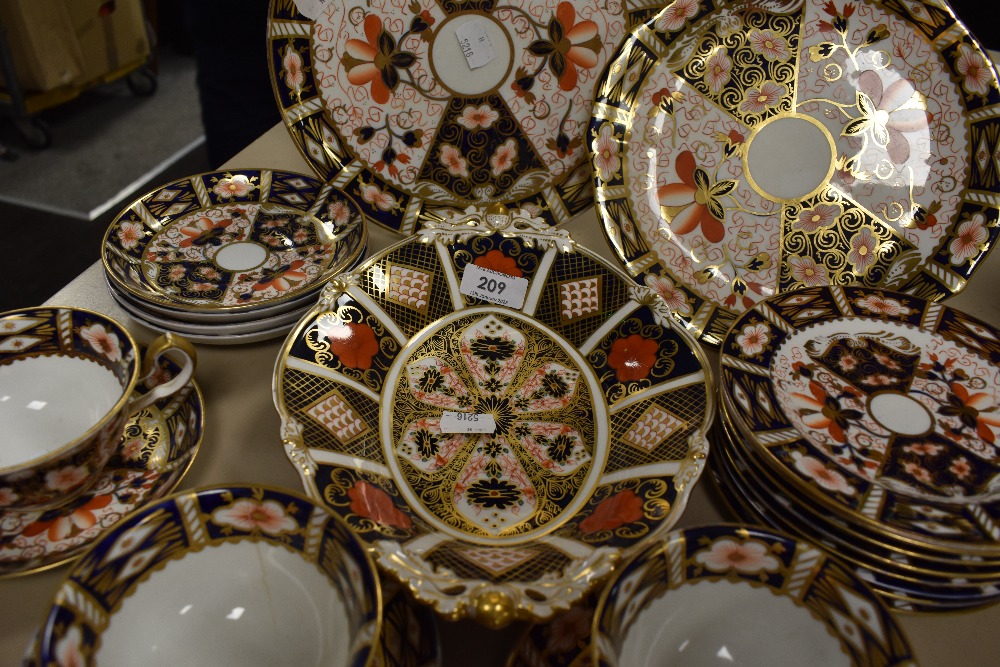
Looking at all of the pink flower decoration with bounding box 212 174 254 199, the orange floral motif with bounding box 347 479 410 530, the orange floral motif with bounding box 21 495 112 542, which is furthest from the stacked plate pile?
the pink flower decoration with bounding box 212 174 254 199

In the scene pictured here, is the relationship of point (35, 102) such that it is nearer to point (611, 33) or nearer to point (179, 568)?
point (611, 33)

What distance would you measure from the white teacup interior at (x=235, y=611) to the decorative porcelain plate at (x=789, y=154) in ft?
1.92

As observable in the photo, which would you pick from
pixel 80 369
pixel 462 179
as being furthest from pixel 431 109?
pixel 80 369

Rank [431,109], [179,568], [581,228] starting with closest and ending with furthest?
[179,568], [431,109], [581,228]

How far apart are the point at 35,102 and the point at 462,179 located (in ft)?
8.05

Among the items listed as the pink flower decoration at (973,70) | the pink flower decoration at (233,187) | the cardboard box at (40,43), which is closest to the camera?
the pink flower decoration at (973,70)

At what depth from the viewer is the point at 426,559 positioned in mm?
640

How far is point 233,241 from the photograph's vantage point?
3.57ft

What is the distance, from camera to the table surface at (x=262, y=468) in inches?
27.9

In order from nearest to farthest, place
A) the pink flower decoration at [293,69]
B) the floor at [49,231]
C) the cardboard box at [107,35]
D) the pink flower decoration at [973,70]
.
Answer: the pink flower decoration at [973,70]
the pink flower decoration at [293,69]
the floor at [49,231]
the cardboard box at [107,35]

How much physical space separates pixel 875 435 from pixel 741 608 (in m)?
0.28

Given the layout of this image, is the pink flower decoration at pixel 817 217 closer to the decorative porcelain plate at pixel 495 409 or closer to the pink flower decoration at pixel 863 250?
the pink flower decoration at pixel 863 250

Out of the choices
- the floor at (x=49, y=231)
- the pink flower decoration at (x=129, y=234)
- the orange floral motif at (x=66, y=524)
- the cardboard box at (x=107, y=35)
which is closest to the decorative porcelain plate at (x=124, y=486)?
the orange floral motif at (x=66, y=524)

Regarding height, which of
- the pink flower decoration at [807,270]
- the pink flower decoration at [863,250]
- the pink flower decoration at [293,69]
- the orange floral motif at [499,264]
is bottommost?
the orange floral motif at [499,264]
